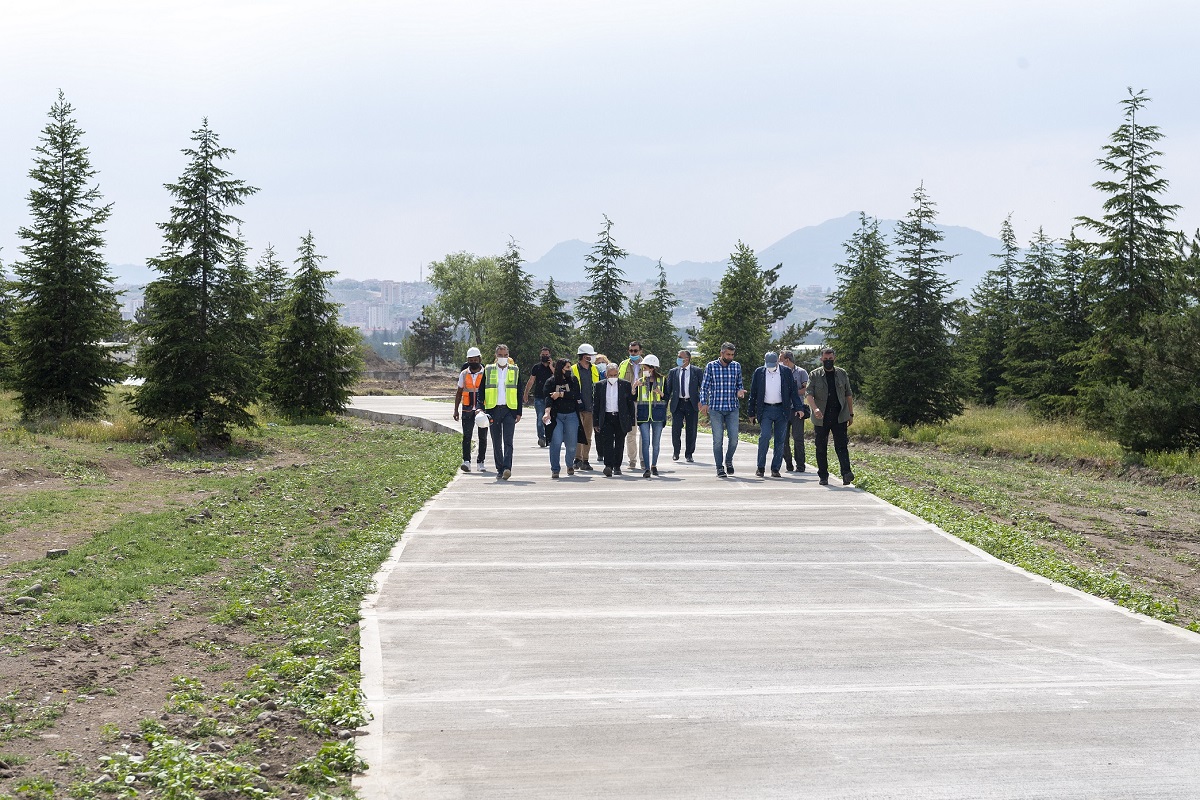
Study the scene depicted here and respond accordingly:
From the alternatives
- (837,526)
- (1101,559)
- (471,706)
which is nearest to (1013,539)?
(1101,559)

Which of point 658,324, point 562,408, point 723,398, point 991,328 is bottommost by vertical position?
point 562,408

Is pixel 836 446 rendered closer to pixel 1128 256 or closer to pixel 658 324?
pixel 1128 256

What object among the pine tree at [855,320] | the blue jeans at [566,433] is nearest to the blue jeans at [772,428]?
the blue jeans at [566,433]

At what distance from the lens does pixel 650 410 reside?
57.8 ft

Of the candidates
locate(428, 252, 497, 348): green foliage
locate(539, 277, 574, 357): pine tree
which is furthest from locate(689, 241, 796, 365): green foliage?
locate(428, 252, 497, 348): green foliage

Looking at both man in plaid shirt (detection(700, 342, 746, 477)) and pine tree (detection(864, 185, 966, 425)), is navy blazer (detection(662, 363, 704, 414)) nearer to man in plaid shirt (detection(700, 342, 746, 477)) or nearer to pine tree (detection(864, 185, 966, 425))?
man in plaid shirt (detection(700, 342, 746, 477))

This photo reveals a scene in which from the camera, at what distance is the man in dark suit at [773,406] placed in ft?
56.3

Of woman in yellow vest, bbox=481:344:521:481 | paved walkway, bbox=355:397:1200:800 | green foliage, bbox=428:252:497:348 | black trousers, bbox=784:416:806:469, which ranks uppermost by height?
green foliage, bbox=428:252:497:348

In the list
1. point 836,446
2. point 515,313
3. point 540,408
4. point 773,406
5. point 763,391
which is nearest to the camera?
point 836,446

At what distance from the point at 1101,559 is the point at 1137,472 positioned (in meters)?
15.2

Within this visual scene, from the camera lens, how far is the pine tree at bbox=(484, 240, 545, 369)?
7525 centimetres

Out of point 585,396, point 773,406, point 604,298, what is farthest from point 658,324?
point 773,406

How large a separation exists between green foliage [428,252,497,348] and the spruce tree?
100ft

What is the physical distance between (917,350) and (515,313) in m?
39.6
